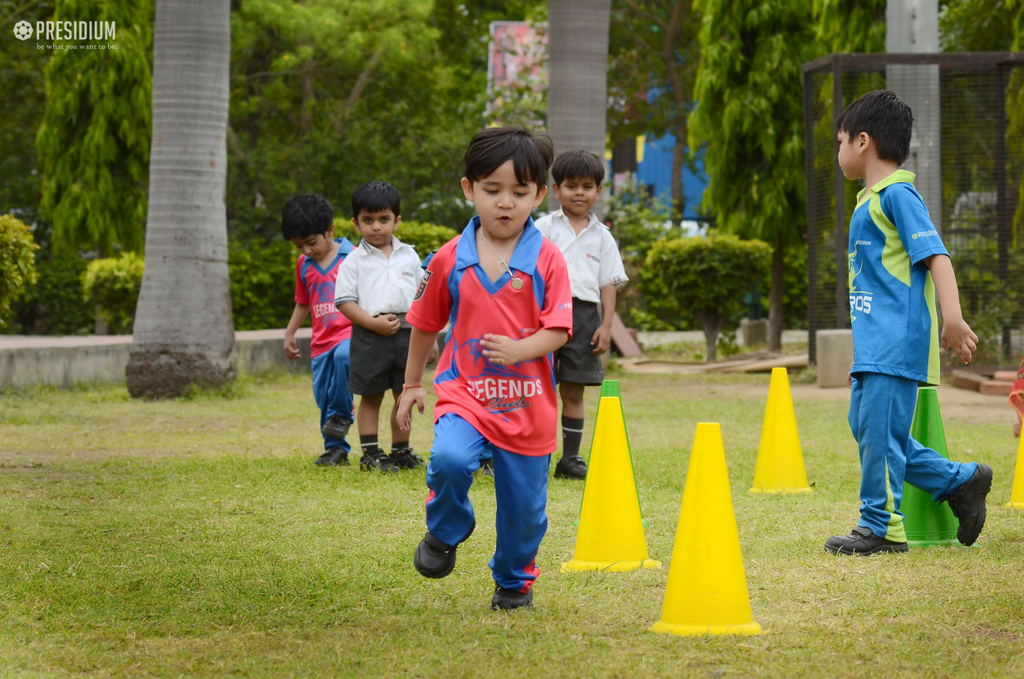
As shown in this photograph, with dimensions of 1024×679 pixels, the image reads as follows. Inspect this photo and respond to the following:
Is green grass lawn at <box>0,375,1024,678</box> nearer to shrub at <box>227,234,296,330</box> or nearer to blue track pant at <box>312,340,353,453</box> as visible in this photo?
blue track pant at <box>312,340,353,453</box>

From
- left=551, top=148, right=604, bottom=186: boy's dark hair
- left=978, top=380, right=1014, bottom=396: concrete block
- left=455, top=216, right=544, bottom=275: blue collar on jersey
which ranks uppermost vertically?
left=551, top=148, right=604, bottom=186: boy's dark hair

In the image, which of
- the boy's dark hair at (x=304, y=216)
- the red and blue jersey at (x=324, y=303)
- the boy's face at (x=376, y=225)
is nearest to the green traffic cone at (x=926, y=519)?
the boy's face at (x=376, y=225)

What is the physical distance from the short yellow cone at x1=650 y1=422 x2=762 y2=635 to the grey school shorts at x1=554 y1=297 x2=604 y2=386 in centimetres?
257

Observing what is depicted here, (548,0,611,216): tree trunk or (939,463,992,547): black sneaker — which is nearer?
(939,463,992,547): black sneaker

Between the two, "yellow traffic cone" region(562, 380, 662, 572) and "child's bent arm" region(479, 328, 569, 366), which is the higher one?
"child's bent arm" region(479, 328, 569, 366)

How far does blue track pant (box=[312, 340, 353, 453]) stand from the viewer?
651cm

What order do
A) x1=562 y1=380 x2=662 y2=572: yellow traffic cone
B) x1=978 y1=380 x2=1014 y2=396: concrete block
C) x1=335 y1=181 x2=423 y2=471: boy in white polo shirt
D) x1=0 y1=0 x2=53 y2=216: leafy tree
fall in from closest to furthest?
x1=562 y1=380 x2=662 y2=572: yellow traffic cone < x1=335 y1=181 x2=423 y2=471: boy in white polo shirt < x1=978 y1=380 x2=1014 y2=396: concrete block < x1=0 y1=0 x2=53 y2=216: leafy tree

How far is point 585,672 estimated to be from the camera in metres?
2.93

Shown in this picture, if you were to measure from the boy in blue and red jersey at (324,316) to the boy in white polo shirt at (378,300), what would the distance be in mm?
276

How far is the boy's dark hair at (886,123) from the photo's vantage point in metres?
4.38

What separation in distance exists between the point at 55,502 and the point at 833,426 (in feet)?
17.1

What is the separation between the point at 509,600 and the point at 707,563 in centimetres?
61

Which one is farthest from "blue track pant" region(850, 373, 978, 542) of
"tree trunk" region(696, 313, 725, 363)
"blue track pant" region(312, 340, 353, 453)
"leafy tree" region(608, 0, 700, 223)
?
"leafy tree" region(608, 0, 700, 223)

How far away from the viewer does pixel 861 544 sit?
13.9 ft
